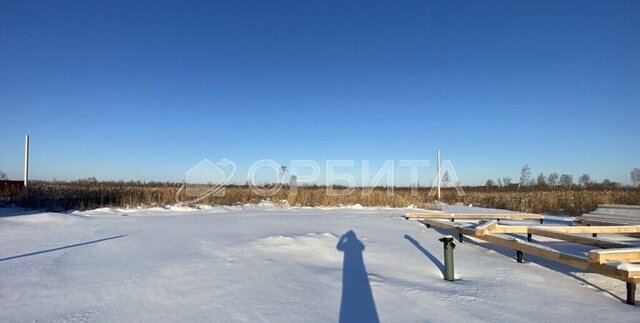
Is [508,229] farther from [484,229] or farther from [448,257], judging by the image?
[448,257]

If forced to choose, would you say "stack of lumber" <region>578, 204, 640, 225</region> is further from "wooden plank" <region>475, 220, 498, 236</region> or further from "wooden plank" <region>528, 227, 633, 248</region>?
"wooden plank" <region>475, 220, 498, 236</region>

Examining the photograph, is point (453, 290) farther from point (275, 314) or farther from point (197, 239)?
point (197, 239)

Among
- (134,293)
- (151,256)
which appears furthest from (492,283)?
(151,256)

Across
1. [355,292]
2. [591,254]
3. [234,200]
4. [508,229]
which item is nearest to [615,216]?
[508,229]

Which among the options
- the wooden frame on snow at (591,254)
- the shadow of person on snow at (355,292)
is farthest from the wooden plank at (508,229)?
the shadow of person on snow at (355,292)

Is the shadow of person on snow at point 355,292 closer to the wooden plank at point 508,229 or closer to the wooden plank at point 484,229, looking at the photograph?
the wooden plank at point 484,229

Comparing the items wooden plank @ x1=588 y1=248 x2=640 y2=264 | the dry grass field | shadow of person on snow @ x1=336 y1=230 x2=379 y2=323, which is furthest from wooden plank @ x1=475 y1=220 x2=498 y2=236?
the dry grass field

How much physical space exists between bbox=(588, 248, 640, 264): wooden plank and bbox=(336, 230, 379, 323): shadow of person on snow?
2410 mm

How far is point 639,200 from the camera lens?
57.7 ft

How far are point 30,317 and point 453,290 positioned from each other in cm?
396

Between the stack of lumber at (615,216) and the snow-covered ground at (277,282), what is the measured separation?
4048 millimetres

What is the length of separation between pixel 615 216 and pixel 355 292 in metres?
8.52

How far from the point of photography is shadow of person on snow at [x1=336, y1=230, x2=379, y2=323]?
3.46 m

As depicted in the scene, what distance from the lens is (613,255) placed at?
439 cm
